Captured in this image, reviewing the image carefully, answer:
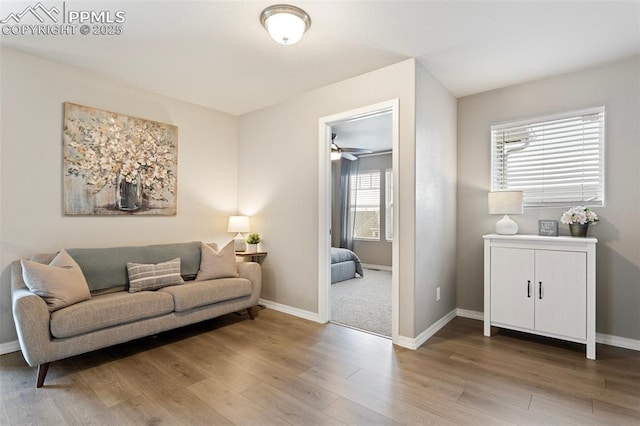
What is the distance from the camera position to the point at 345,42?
2553 millimetres

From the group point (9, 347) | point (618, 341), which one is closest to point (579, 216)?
point (618, 341)

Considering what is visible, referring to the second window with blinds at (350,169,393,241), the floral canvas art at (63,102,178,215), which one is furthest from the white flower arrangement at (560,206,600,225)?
the floral canvas art at (63,102,178,215)

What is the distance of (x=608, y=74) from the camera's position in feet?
9.46

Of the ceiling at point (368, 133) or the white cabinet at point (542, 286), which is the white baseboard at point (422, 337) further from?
the ceiling at point (368, 133)

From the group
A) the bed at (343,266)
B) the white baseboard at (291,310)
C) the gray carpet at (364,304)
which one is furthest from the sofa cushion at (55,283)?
the bed at (343,266)

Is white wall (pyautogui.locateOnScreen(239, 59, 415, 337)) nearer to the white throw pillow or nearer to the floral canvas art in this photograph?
the white throw pillow

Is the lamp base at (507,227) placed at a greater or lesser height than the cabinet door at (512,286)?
greater

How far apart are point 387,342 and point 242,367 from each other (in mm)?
1310

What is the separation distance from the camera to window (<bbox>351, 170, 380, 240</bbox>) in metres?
7.02

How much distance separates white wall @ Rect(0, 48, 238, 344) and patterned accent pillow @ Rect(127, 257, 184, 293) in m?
0.58

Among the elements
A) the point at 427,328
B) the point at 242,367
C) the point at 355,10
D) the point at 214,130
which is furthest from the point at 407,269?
the point at 214,130

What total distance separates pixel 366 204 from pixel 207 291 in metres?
4.75

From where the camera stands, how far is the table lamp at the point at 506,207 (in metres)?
3.06

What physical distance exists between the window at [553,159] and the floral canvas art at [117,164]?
375cm
